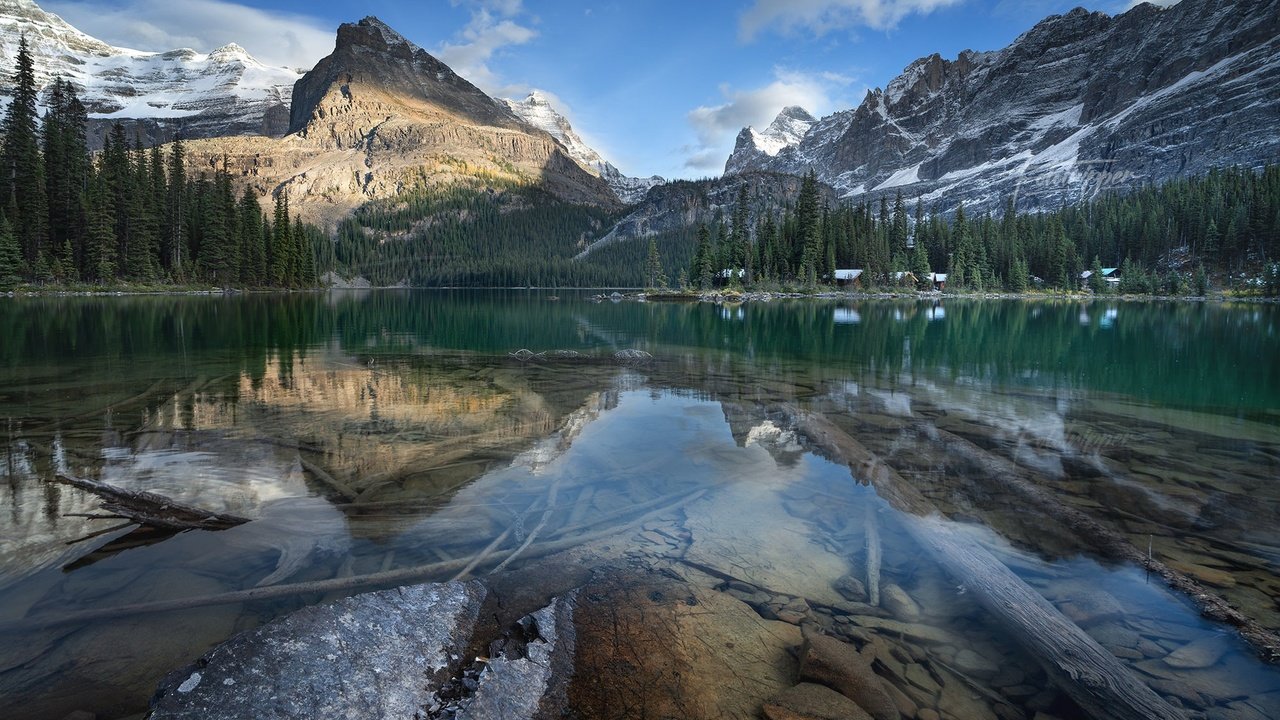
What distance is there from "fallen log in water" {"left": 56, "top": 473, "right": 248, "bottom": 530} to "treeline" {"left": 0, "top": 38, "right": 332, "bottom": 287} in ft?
237

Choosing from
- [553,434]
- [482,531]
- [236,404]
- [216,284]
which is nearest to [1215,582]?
[482,531]

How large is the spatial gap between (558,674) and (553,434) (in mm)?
9503

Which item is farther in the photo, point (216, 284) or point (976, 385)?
point (216, 284)

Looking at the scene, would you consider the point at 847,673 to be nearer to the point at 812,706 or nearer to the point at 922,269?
the point at 812,706

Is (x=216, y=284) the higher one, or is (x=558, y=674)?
(x=216, y=284)

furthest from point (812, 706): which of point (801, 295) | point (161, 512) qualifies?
point (801, 295)

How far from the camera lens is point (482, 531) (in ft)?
28.2

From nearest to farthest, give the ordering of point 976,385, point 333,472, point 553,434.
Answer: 1. point 333,472
2. point 553,434
3. point 976,385

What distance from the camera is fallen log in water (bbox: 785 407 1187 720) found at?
5.21 metres

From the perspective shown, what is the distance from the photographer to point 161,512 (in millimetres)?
8398

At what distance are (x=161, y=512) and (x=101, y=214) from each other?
277ft

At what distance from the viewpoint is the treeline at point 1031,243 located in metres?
110

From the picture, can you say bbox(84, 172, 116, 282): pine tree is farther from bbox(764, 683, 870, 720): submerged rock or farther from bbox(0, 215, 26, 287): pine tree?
bbox(764, 683, 870, 720): submerged rock

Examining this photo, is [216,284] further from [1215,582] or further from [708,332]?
[1215,582]
